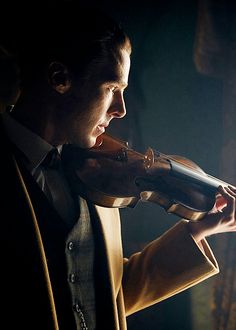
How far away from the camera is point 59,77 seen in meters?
1.04

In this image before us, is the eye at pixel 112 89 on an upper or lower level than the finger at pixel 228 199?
upper

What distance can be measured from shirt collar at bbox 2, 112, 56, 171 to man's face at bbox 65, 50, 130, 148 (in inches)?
3.5

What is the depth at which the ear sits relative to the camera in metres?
1.04

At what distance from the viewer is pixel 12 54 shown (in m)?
1.14

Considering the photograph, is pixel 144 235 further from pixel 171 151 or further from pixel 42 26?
pixel 42 26

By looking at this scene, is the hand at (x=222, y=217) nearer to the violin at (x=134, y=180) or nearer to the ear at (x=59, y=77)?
the violin at (x=134, y=180)

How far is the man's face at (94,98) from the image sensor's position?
104 centimetres

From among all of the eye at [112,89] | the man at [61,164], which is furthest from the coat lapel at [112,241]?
the eye at [112,89]

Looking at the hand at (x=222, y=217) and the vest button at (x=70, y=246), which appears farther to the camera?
the hand at (x=222, y=217)

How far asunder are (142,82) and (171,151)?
14.2 inches

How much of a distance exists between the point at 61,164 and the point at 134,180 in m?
0.21

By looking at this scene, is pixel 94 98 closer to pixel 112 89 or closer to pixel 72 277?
pixel 112 89

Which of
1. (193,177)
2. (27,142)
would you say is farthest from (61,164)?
(193,177)

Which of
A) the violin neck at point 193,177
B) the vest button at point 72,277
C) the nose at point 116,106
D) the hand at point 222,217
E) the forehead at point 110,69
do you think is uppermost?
the forehead at point 110,69
